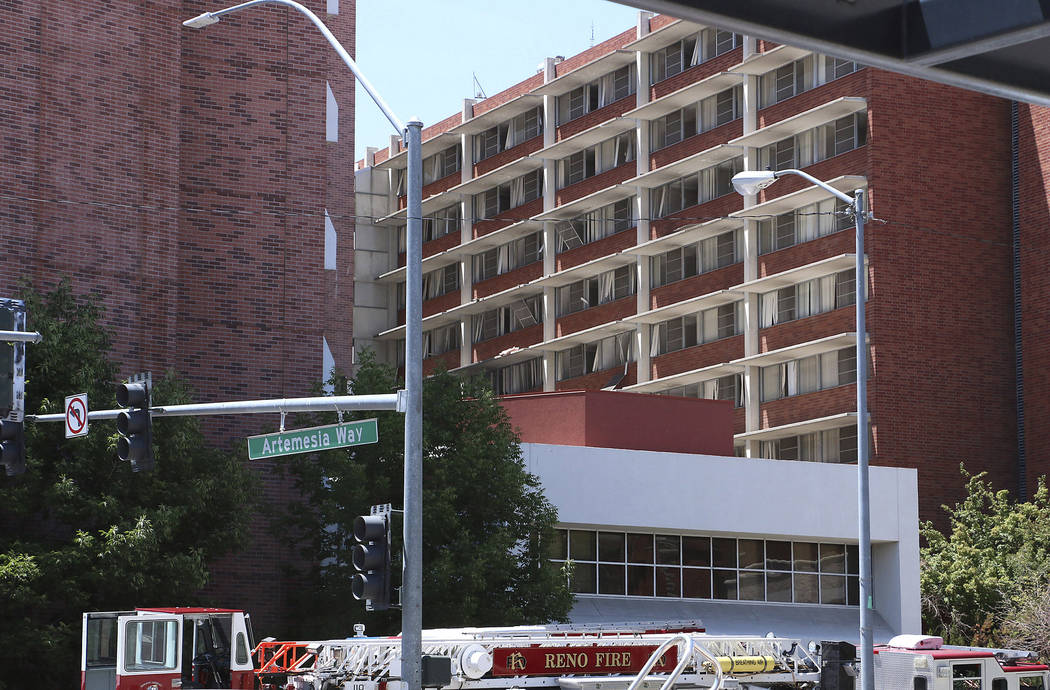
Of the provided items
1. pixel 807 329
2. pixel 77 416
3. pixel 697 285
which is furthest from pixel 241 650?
pixel 697 285

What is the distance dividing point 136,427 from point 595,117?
60.6 meters

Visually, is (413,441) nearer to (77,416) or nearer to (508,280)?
(77,416)

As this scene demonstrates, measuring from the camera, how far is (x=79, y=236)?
35281 millimetres

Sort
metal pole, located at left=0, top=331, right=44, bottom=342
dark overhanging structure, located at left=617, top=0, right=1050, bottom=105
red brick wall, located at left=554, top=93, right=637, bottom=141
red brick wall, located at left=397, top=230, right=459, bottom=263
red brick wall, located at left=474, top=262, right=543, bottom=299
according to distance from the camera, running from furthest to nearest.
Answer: red brick wall, located at left=397, top=230, right=459, bottom=263, red brick wall, located at left=474, top=262, right=543, bottom=299, red brick wall, located at left=554, top=93, right=637, bottom=141, metal pole, located at left=0, top=331, right=44, bottom=342, dark overhanging structure, located at left=617, top=0, right=1050, bottom=105

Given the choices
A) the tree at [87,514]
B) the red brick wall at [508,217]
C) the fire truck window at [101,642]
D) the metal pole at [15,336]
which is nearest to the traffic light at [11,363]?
the metal pole at [15,336]

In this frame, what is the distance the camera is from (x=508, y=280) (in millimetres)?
82438

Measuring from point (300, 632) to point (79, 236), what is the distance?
33.6ft

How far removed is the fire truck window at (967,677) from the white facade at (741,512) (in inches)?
664

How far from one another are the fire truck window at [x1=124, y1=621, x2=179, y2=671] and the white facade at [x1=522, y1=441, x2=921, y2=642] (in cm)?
1719

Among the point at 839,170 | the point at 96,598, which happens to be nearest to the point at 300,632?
the point at 96,598

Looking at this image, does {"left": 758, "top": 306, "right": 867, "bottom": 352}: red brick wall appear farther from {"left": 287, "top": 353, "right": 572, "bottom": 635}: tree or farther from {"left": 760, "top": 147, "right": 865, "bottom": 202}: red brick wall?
{"left": 287, "top": 353, "right": 572, "bottom": 635}: tree

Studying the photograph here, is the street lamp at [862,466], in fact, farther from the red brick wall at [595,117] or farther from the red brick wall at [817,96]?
the red brick wall at [595,117]

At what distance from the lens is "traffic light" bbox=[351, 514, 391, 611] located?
16.5 m

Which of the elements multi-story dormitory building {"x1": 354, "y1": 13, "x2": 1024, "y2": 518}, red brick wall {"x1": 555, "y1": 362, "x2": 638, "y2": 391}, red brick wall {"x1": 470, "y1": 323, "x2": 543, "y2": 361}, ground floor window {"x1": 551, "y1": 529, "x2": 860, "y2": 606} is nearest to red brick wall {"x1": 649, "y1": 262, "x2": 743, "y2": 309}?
multi-story dormitory building {"x1": 354, "y1": 13, "x2": 1024, "y2": 518}
